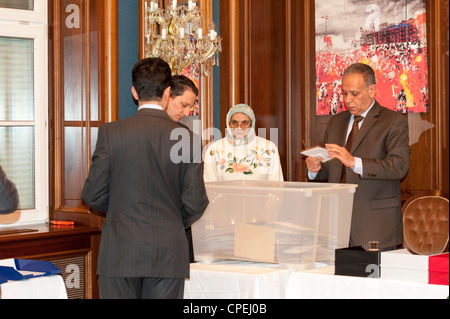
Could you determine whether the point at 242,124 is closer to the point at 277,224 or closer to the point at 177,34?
the point at 177,34

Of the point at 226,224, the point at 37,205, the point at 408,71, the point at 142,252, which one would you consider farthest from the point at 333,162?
the point at 37,205

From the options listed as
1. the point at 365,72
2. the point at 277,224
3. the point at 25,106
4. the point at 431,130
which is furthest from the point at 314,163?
the point at 25,106

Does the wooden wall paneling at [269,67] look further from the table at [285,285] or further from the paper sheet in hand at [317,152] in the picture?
the table at [285,285]

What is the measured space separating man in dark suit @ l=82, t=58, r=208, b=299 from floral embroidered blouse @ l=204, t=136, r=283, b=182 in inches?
63.7

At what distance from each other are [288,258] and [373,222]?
701 millimetres

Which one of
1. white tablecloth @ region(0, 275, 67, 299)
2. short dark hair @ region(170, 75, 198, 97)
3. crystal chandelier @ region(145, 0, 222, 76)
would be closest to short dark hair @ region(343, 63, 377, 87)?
short dark hair @ region(170, 75, 198, 97)

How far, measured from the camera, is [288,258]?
8.56 feet

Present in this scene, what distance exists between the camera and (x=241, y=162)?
4094mm

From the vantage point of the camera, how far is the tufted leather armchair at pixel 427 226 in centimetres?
236

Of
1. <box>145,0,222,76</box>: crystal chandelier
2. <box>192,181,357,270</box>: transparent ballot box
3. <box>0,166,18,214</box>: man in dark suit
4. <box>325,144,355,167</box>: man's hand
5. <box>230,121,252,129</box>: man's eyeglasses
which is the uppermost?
<box>145,0,222,76</box>: crystal chandelier

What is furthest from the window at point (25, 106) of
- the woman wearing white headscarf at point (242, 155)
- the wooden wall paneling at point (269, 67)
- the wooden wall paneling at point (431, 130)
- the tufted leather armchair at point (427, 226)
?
the tufted leather armchair at point (427, 226)

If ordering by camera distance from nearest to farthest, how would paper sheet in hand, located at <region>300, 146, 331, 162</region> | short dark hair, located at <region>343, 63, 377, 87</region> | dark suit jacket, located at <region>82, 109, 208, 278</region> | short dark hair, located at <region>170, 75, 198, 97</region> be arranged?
dark suit jacket, located at <region>82, 109, 208, 278</region>
paper sheet in hand, located at <region>300, 146, 331, 162</region>
short dark hair, located at <region>343, 63, 377, 87</region>
short dark hair, located at <region>170, 75, 198, 97</region>

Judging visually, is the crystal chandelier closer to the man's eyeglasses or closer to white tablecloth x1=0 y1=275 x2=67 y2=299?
the man's eyeglasses

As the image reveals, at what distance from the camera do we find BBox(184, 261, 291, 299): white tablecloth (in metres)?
2.54
